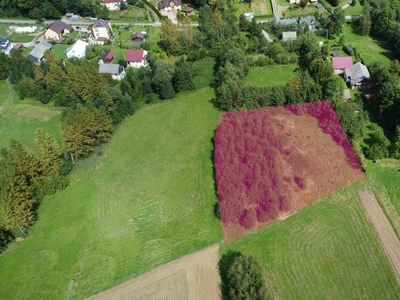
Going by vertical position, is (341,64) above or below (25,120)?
below

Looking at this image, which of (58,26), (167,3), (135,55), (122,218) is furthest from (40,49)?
(122,218)

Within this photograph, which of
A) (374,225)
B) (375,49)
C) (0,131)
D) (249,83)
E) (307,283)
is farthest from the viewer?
(375,49)

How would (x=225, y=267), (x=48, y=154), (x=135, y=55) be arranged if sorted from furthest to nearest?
(x=135, y=55)
(x=48, y=154)
(x=225, y=267)

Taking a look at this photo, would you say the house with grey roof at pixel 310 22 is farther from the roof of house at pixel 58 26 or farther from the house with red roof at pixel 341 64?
the roof of house at pixel 58 26

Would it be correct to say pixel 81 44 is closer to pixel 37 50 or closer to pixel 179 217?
pixel 37 50

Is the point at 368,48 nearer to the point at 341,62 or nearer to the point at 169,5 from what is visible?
the point at 341,62

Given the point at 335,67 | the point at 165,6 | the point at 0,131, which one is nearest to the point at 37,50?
the point at 0,131

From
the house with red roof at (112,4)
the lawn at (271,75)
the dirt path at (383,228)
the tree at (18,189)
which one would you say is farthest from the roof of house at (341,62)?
the house with red roof at (112,4)
